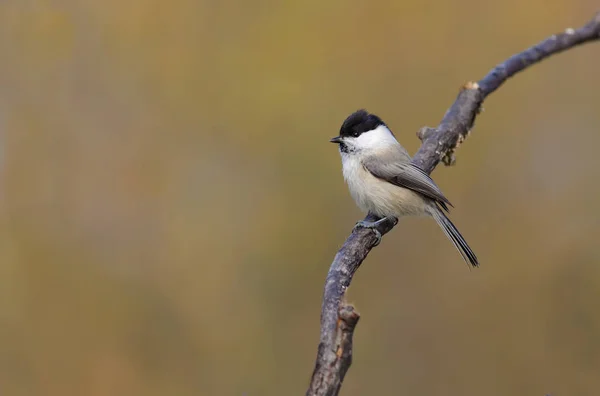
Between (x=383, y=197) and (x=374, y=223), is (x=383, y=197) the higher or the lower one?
the higher one

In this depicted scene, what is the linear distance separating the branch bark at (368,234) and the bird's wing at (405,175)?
0.06 meters

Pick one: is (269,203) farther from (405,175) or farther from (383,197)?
(405,175)

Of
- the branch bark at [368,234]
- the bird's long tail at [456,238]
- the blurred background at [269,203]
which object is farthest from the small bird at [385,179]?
the blurred background at [269,203]

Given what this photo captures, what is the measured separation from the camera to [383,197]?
3789mm

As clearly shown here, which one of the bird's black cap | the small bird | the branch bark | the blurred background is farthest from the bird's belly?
the blurred background

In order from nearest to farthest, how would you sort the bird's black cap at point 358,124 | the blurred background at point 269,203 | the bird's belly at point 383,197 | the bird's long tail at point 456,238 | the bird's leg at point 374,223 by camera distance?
the bird's leg at point 374,223, the bird's long tail at point 456,238, the bird's belly at point 383,197, the bird's black cap at point 358,124, the blurred background at point 269,203

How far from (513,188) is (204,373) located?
2884 mm

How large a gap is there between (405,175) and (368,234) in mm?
852

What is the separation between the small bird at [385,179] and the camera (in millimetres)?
3699

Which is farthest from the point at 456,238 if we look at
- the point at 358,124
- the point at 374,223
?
the point at 358,124

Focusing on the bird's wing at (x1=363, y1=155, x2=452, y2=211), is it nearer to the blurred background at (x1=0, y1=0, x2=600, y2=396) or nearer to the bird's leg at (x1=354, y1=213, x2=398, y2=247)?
the bird's leg at (x1=354, y1=213, x2=398, y2=247)

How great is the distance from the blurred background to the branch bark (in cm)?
166

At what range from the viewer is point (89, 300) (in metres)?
5.14

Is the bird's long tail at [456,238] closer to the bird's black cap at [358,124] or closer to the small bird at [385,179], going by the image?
the small bird at [385,179]
